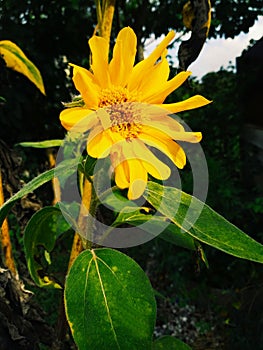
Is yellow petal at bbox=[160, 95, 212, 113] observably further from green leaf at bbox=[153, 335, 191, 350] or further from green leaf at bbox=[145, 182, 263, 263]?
green leaf at bbox=[153, 335, 191, 350]

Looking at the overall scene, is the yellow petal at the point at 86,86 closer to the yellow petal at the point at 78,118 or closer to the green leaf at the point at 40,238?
the yellow petal at the point at 78,118

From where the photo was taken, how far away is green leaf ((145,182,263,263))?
1.44 feet

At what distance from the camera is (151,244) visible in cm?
181

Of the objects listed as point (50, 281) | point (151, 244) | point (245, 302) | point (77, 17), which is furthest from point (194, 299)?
point (50, 281)

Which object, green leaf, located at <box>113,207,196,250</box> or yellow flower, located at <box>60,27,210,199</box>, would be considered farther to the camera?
green leaf, located at <box>113,207,196,250</box>

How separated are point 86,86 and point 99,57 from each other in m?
0.03

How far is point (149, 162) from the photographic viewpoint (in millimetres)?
447

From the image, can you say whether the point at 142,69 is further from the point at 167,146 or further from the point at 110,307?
the point at 110,307

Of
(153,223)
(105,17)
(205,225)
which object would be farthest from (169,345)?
(105,17)

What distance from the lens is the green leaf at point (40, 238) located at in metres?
0.62

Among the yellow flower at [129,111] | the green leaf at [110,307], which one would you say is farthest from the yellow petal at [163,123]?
the green leaf at [110,307]

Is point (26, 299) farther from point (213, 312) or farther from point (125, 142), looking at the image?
point (213, 312)

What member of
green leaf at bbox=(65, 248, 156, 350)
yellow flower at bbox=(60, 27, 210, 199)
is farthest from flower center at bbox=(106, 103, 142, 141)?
green leaf at bbox=(65, 248, 156, 350)

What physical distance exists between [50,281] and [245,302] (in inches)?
32.6
